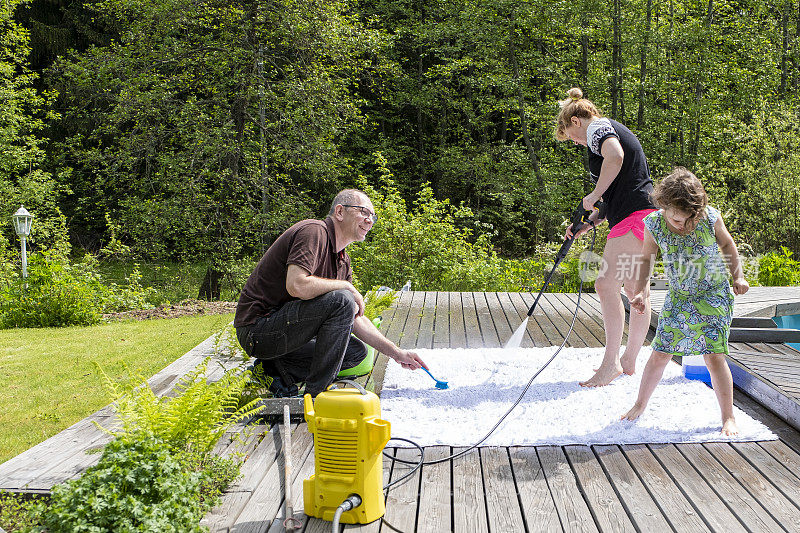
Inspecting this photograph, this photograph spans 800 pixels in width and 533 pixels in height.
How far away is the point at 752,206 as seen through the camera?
30.1 ft

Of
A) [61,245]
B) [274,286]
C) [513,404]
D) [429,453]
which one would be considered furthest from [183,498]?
[61,245]

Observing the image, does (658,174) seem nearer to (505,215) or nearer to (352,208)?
(505,215)

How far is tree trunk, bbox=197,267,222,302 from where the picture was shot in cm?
1037

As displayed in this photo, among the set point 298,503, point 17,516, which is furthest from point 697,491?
point 17,516

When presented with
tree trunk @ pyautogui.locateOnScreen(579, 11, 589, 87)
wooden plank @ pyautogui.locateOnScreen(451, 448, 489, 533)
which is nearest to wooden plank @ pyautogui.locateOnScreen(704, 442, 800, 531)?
wooden plank @ pyautogui.locateOnScreen(451, 448, 489, 533)

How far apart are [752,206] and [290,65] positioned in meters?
7.24

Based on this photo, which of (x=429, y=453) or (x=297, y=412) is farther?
(x=297, y=412)

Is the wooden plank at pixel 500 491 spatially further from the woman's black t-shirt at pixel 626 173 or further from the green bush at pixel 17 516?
the woman's black t-shirt at pixel 626 173

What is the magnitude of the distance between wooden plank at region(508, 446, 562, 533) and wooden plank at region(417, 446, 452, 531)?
9.4 inches

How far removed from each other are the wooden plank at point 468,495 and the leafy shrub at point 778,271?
659cm

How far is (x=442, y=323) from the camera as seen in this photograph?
196 inches

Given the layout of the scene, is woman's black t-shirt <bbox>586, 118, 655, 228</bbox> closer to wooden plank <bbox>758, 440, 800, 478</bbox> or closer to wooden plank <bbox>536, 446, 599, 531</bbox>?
wooden plank <bbox>758, 440, 800, 478</bbox>

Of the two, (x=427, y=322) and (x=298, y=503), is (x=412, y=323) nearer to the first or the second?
(x=427, y=322)

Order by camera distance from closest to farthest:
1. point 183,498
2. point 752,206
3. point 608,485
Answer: point 183,498 → point 608,485 → point 752,206
